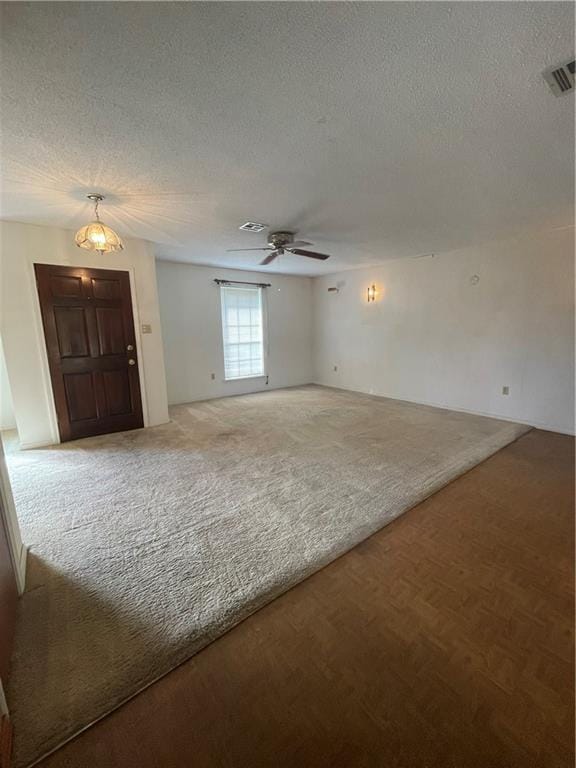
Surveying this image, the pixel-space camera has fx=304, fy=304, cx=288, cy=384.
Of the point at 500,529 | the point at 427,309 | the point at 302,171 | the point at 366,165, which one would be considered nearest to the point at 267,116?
the point at 302,171

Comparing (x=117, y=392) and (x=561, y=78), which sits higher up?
(x=561, y=78)

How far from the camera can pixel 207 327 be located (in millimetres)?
5605

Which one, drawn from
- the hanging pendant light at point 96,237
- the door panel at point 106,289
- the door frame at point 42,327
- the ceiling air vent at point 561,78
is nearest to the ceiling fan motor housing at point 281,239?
the hanging pendant light at point 96,237

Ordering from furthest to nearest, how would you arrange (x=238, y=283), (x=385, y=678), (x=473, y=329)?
(x=238, y=283) < (x=473, y=329) < (x=385, y=678)

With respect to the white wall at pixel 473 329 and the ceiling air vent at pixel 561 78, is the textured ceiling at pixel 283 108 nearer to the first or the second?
the ceiling air vent at pixel 561 78

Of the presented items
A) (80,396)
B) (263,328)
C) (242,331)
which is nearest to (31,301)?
(80,396)

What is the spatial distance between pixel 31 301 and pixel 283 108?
3.41 m

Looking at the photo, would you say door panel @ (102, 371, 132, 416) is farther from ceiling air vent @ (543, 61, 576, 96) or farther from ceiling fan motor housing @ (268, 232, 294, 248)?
ceiling air vent @ (543, 61, 576, 96)

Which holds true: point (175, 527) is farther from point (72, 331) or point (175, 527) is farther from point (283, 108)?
point (72, 331)

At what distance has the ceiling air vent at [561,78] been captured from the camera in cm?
136

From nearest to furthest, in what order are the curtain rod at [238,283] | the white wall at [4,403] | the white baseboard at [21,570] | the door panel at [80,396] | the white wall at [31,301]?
1. the white baseboard at [21,570]
2. the white wall at [31,301]
3. the door panel at [80,396]
4. the white wall at [4,403]
5. the curtain rod at [238,283]

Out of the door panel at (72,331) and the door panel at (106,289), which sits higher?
the door panel at (106,289)

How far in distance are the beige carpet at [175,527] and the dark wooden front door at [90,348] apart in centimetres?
36

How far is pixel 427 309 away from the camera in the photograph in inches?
200
